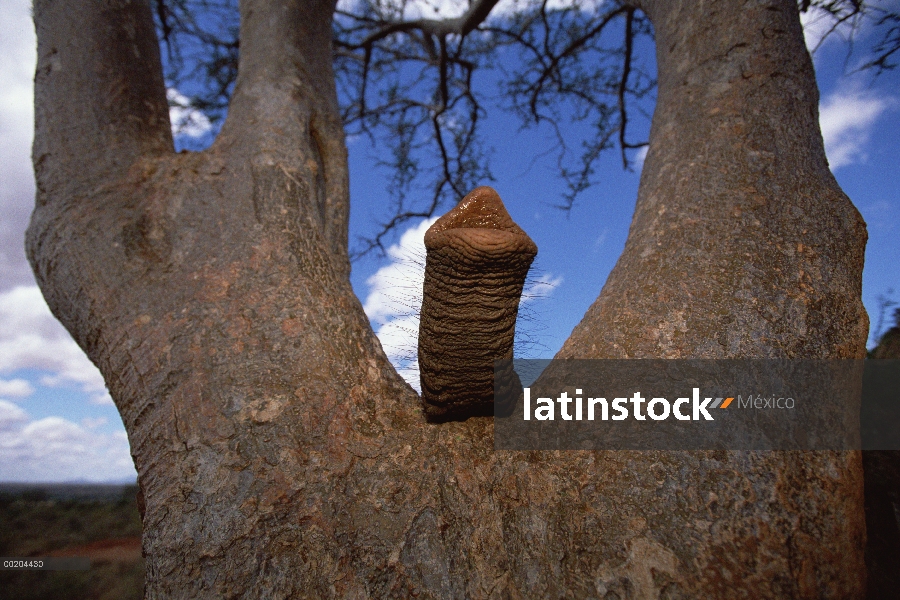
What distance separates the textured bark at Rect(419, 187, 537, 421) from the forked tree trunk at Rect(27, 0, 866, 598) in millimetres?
170

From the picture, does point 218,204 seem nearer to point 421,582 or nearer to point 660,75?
point 421,582

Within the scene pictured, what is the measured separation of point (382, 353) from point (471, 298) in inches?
23.1

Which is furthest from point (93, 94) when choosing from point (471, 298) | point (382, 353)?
point (471, 298)

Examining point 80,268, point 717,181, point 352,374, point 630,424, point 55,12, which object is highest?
point 55,12

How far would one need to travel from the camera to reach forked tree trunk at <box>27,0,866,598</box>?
36.7 inches

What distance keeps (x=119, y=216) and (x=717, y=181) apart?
193 cm

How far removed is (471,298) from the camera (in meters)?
1.00

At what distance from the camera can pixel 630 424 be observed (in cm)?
105

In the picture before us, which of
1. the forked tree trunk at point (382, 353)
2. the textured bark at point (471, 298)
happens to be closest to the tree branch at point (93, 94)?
the forked tree trunk at point (382, 353)

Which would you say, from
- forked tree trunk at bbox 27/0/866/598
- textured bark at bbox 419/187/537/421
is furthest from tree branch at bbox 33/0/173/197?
textured bark at bbox 419/187/537/421

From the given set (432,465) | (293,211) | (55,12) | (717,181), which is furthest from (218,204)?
(717,181)

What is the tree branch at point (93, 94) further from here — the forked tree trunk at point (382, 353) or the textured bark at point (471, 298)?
the textured bark at point (471, 298)

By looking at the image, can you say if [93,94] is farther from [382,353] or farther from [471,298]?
[471,298]

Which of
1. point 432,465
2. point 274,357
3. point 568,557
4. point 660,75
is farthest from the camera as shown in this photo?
point 660,75
